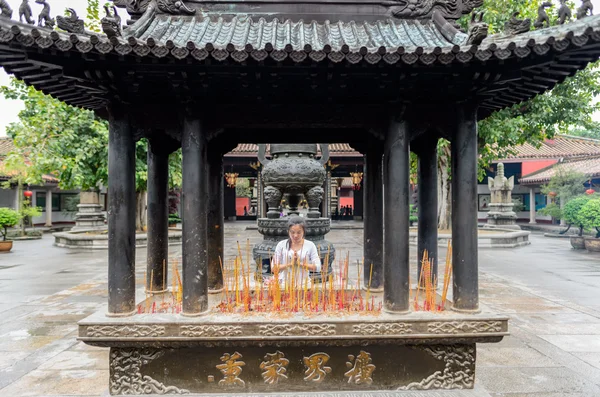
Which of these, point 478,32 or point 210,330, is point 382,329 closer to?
point 210,330

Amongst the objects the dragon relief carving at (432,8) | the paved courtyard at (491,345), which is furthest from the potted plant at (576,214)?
the dragon relief carving at (432,8)

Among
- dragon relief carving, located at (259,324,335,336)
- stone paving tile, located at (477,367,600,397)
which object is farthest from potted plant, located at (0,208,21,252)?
stone paving tile, located at (477,367,600,397)

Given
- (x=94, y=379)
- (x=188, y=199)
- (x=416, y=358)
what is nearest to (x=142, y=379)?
(x=94, y=379)

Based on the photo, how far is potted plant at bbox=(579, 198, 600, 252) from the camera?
1456 centimetres

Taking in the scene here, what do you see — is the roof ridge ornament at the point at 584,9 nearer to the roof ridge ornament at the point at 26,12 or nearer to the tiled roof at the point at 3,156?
the roof ridge ornament at the point at 26,12

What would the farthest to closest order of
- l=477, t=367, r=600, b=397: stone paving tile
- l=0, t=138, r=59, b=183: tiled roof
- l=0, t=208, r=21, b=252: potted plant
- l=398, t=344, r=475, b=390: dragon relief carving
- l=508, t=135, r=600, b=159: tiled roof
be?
l=508, t=135, r=600, b=159: tiled roof, l=0, t=138, r=59, b=183: tiled roof, l=0, t=208, r=21, b=252: potted plant, l=477, t=367, r=600, b=397: stone paving tile, l=398, t=344, r=475, b=390: dragon relief carving

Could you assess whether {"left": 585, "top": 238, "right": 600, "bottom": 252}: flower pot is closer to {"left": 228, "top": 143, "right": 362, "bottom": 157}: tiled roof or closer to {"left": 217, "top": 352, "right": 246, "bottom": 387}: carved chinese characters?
{"left": 228, "top": 143, "right": 362, "bottom": 157}: tiled roof

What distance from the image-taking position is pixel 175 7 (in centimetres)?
466

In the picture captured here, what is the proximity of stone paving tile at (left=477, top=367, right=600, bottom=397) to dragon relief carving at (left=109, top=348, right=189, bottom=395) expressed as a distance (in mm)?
3276

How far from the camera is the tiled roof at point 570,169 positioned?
22.1 metres

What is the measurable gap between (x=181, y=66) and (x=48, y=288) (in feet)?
26.0

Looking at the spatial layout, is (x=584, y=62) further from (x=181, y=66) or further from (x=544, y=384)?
(x=181, y=66)

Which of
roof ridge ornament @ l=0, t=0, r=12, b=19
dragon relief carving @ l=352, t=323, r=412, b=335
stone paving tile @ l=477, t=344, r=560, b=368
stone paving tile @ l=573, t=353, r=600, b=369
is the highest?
roof ridge ornament @ l=0, t=0, r=12, b=19

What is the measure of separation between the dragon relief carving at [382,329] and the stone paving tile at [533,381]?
120 centimetres
